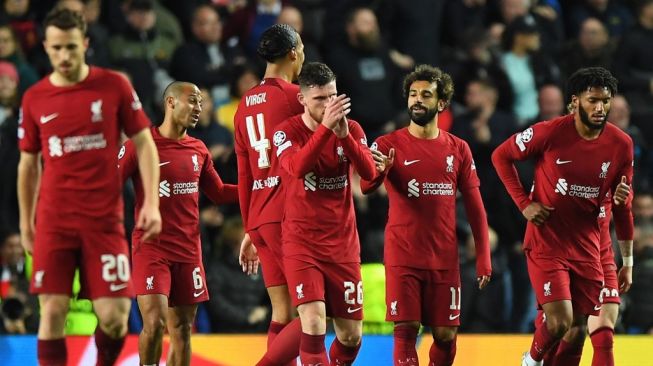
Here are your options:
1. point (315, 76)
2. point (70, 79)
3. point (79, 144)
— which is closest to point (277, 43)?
point (315, 76)

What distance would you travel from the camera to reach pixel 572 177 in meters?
9.88

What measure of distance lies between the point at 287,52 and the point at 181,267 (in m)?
1.66

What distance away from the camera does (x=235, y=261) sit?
12.9 meters

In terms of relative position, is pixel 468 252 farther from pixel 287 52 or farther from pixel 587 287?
pixel 287 52

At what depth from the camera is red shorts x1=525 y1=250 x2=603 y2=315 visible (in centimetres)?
987

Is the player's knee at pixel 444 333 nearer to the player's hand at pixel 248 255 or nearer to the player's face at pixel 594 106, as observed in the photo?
the player's hand at pixel 248 255

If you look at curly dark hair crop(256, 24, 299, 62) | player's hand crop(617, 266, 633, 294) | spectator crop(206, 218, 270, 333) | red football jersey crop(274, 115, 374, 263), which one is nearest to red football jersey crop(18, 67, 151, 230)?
red football jersey crop(274, 115, 374, 263)

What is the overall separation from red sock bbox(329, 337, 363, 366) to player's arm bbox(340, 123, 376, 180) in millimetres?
1136

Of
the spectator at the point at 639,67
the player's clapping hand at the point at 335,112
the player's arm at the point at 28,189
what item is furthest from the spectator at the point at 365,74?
the player's arm at the point at 28,189

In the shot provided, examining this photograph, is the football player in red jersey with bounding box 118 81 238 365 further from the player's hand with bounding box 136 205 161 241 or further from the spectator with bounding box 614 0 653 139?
the spectator with bounding box 614 0 653 139

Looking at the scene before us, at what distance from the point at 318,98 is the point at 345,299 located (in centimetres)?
130

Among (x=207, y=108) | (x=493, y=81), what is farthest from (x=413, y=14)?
(x=207, y=108)

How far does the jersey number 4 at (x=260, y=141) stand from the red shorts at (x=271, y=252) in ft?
1.42

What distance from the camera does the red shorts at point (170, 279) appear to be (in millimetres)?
9531
